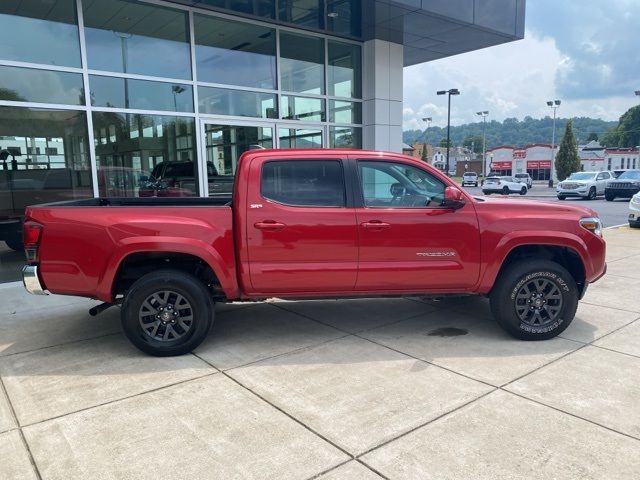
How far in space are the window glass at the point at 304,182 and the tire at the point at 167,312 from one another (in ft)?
3.66

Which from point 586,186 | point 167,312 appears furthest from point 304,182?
point 586,186

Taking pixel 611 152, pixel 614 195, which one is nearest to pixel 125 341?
pixel 614 195

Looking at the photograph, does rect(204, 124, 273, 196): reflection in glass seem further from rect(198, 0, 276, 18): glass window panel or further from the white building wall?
the white building wall

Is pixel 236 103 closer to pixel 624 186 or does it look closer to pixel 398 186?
pixel 398 186

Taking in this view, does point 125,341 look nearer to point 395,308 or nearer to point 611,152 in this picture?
point 395,308

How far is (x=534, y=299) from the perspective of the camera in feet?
16.0

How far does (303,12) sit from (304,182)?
6.03 m

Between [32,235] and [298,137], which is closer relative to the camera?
[32,235]

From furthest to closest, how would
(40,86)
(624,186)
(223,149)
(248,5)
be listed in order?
(624,186) < (223,149) < (248,5) < (40,86)

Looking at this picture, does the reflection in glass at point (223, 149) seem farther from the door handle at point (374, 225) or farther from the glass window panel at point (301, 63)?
the door handle at point (374, 225)

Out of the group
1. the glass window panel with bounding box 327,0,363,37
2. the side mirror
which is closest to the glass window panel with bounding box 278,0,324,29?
the glass window panel with bounding box 327,0,363,37

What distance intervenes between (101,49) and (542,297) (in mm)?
7723

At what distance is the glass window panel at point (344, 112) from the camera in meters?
11.2

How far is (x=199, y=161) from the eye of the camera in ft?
30.7
